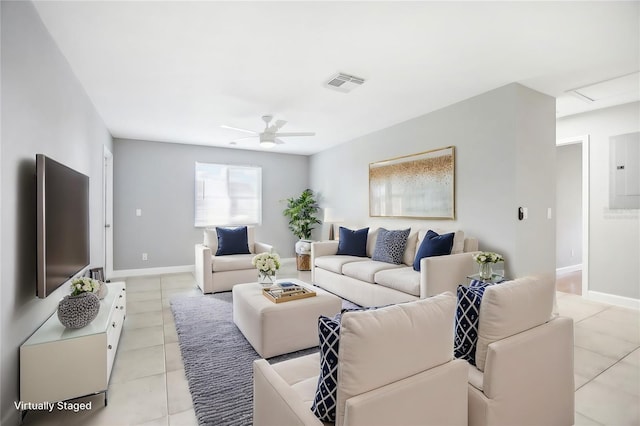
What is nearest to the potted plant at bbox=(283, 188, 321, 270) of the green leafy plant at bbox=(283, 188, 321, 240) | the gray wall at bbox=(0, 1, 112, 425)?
the green leafy plant at bbox=(283, 188, 321, 240)

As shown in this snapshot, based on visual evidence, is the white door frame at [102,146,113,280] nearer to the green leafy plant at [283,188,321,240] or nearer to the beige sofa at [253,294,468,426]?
the green leafy plant at [283,188,321,240]

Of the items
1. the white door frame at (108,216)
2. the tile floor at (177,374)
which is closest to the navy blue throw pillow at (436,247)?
the tile floor at (177,374)

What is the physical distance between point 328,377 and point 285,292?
1.80 metres

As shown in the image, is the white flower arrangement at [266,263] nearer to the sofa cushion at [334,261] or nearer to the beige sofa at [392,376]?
the sofa cushion at [334,261]

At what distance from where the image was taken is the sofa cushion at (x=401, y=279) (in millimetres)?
3262

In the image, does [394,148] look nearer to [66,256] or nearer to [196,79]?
[196,79]

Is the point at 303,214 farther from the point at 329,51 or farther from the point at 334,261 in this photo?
the point at 329,51

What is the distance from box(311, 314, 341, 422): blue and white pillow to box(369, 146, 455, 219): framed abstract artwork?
10.7 ft

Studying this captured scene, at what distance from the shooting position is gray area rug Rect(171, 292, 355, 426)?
193 centimetres

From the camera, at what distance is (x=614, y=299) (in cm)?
400

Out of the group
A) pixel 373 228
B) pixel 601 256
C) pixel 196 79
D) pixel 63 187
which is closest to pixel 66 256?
pixel 63 187

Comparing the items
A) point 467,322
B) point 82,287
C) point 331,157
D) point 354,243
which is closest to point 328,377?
point 467,322

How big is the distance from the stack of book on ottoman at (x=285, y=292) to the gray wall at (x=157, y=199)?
3727 mm

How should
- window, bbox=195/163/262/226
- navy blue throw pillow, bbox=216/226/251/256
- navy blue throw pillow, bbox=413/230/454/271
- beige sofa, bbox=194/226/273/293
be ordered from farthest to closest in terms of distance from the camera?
window, bbox=195/163/262/226, navy blue throw pillow, bbox=216/226/251/256, beige sofa, bbox=194/226/273/293, navy blue throw pillow, bbox=413/230/454/271
